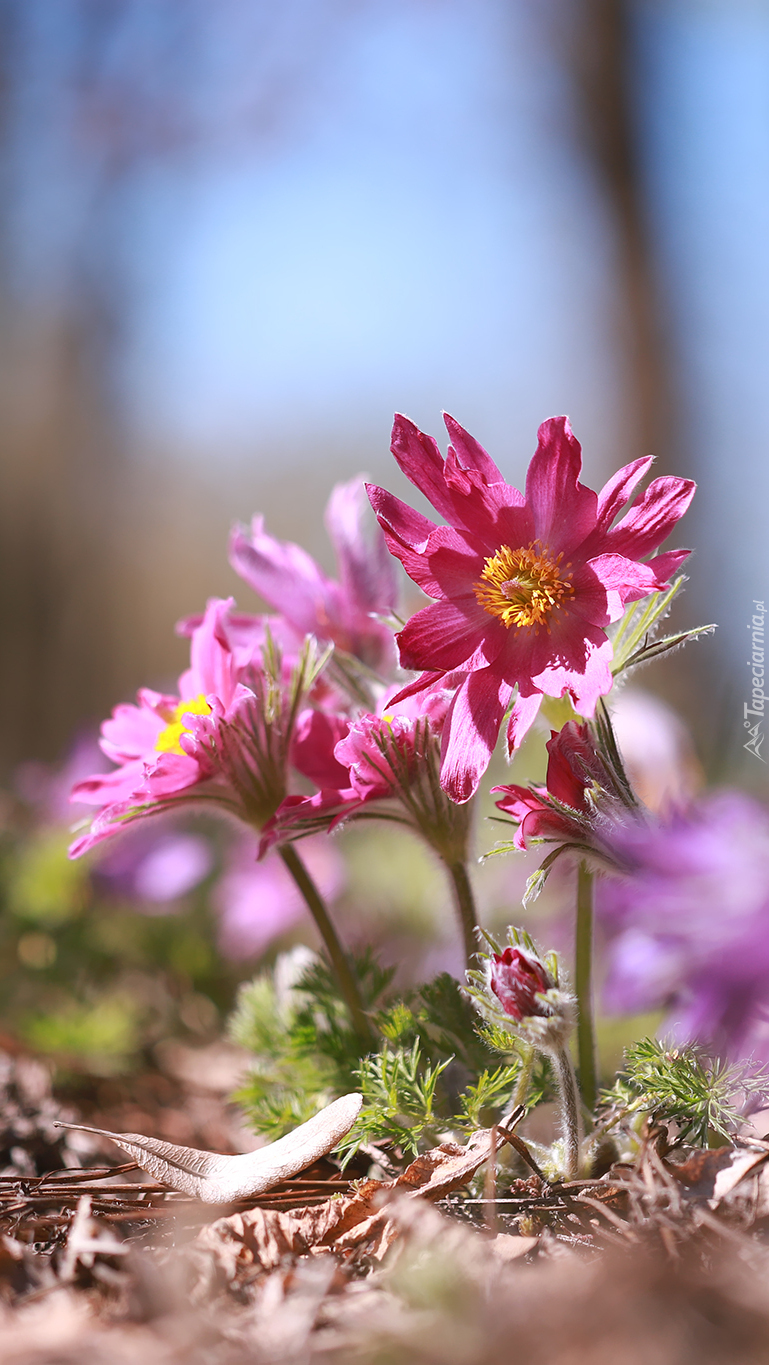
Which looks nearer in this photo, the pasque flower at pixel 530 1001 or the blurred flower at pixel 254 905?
the pasque flower at pixel 530 1001

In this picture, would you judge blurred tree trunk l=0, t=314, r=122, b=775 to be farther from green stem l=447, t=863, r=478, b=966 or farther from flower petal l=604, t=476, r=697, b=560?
flower petal l=604, t=476, r=697, b=560

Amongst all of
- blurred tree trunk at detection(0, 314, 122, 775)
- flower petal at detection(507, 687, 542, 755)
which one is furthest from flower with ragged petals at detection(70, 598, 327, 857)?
blurred tree trunk at detection(0, 314, 122, 775)

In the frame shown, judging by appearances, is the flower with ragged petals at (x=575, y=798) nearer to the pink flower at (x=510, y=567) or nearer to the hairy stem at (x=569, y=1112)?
the pink flower at (x=510, y=567)

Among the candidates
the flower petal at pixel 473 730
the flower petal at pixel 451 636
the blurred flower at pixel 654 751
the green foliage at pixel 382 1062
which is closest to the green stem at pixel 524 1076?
the green foliage at pixel 382 1062

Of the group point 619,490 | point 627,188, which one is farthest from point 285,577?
point 627,188

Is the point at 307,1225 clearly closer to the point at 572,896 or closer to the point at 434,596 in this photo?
the point at 572,896

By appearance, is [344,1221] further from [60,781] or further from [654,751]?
[60,781]

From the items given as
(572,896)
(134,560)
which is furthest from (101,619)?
(572,896)
